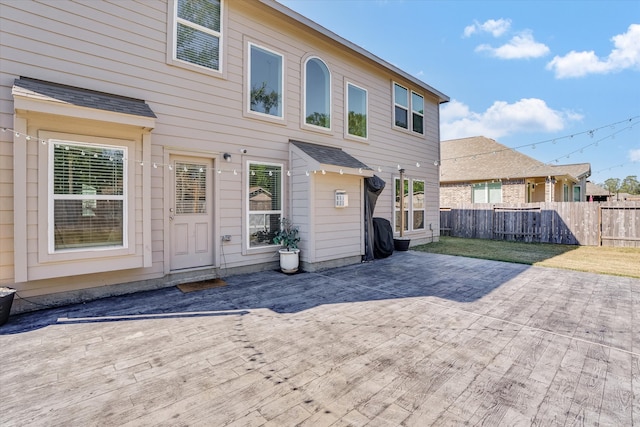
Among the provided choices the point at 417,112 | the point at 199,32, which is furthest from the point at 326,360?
the point at 417,112

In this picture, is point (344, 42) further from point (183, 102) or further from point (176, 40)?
point (183, 102)

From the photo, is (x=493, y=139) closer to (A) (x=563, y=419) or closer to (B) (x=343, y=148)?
(B) (x=343, y=148)

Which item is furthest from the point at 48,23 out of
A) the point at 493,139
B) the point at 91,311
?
the point at 493,139

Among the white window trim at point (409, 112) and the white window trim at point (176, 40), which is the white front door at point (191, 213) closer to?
the white window trim at point (176, 40)

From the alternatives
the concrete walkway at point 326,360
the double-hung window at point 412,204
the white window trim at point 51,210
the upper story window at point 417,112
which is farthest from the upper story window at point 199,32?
the upper story window at point 417,112

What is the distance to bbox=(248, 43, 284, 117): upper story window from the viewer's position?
Answer: 5953 millimetres

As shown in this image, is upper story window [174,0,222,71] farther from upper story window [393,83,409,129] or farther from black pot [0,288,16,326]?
upper story window [393,83,409,129]

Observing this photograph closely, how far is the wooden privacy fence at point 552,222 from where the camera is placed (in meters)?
9.77

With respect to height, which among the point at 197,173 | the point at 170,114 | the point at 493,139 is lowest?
the point at 197,173

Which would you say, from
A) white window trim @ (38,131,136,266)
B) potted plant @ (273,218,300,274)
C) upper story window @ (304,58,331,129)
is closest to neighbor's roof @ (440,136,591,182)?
upper story window @ (304,58,331,129)

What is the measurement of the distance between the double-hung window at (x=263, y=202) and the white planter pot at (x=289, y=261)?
513 mm

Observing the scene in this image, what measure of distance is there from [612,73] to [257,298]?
16742mm

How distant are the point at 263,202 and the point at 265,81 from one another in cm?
253

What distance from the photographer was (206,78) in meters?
5.31
